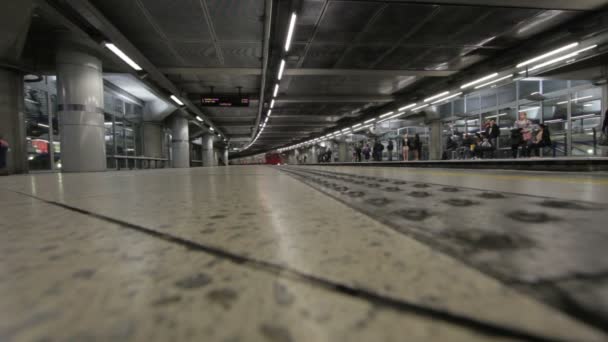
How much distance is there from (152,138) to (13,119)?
1035 centimetres

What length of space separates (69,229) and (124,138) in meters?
20.1

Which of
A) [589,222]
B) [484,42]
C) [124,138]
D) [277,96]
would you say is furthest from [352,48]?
[124,138]

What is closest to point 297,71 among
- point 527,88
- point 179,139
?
point 527,88

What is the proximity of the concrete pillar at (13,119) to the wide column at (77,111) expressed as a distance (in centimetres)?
233

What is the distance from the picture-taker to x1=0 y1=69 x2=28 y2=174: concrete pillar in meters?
9.49

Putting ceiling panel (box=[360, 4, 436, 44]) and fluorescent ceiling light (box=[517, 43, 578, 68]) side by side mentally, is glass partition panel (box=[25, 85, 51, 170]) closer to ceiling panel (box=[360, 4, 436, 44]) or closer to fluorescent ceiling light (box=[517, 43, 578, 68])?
ceiling panel (box=[360, 4, 436, 44])

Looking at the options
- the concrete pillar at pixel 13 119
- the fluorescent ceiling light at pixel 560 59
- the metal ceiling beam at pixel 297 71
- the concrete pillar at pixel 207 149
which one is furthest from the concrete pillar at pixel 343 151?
the concrete pillar at pixel 13 119

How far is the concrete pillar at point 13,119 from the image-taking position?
9492 millimetres

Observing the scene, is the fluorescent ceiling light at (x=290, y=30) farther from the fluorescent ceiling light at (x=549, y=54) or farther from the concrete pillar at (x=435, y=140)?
the concrete pillar at (x=435, y=140)

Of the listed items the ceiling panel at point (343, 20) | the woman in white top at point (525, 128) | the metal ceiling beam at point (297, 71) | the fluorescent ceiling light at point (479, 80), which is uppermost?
the ceiling panel at point (343, 20)

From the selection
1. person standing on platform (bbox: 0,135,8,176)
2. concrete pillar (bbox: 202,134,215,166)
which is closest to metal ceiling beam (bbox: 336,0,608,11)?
person standing on platform (bbox: 0,135,8,176)

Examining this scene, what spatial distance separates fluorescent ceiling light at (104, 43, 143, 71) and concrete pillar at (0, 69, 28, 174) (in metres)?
4.24

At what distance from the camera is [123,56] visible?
892 centimetres

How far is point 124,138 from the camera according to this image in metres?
17.5
